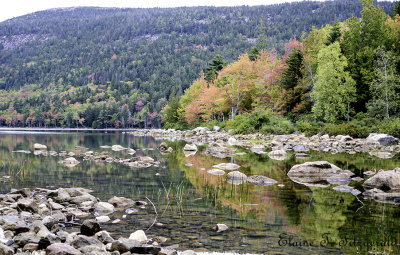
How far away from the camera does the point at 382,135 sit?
30.1 m

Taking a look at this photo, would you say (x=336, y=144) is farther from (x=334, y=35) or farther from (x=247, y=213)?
(x=247, y=213)

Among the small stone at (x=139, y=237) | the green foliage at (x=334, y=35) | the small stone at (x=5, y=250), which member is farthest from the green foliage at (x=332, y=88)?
the small stone at (x=5, y=250)

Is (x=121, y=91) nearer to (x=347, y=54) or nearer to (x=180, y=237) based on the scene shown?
(x=347, y=54)

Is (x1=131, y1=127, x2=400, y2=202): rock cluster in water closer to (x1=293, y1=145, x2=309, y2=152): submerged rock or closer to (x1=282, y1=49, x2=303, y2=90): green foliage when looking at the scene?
(x1=293, y1=145, x2=309, y2=152): submerged rock

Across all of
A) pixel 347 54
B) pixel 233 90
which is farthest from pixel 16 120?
pixel 347 54

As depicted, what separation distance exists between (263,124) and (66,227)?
38067 millimetres

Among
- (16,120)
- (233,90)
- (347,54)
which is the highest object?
(347,54)

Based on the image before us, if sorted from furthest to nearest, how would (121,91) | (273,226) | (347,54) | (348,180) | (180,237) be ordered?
(121,91)
(347,54)
(348,180)
(273,226)
(180,237)

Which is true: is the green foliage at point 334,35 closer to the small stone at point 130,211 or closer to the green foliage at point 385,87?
the green foliage at point 385,87

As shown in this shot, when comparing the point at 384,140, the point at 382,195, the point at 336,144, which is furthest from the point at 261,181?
the point at 384,140

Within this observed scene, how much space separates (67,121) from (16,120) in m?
26.2

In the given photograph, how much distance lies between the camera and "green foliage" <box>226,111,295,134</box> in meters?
42.2

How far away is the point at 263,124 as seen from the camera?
4434 cm

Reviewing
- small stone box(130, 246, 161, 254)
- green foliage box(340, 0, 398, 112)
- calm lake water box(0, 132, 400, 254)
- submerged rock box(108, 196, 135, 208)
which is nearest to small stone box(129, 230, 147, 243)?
calm lake water box(0, 132, 400, 254)
